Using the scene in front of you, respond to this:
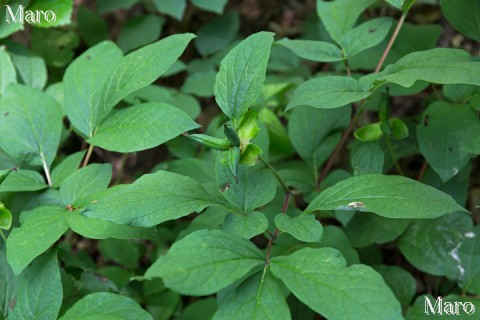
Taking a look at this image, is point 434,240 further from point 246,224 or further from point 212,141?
point 212,141

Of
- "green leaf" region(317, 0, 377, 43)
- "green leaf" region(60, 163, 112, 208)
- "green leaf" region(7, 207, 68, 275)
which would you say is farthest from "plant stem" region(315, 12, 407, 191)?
"green leaf" region(7, 207, 68, 275)

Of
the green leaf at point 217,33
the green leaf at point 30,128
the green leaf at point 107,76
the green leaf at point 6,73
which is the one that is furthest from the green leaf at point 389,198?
the green leaf at point 217,33

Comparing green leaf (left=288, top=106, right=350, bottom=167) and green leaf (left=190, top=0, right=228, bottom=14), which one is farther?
green leaf (left=190, top=0, right=228, bottom=14)

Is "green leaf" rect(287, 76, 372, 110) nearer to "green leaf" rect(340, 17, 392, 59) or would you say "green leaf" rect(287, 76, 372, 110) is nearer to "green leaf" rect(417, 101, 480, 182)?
"green leaf" rect(340, 17, 392, 59)

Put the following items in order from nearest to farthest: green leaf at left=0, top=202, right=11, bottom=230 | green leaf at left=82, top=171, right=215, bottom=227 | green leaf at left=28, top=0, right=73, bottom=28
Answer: green leaf at left=82, top=171, right=215, bottom=227, green leaf at left=0, top=202, right=11, bottom=230, green leaf at left=28, top=0, right=73, bottom=28

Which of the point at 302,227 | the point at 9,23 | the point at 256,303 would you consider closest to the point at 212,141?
A: the point at 302,227

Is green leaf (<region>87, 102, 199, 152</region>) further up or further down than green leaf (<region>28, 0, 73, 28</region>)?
further down

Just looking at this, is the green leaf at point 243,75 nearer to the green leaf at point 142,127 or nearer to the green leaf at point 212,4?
the green leaf at point 142,127
